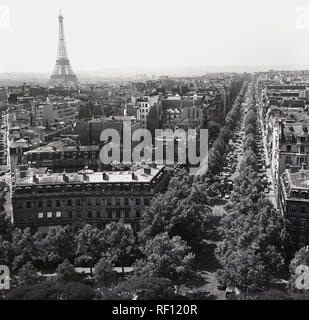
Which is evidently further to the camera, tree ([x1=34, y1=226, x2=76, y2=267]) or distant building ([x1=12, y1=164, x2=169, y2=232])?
distant building ([x1=12, y1=164, x2=169, y2=232])

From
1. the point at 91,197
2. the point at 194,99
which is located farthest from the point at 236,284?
the point at 194,99

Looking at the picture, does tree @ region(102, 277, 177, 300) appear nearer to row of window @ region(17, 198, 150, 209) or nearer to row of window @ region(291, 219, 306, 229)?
row of window @ region(291, 219, 306, 229)

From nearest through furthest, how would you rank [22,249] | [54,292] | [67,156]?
[54,292] → [22,249] → [67,156]

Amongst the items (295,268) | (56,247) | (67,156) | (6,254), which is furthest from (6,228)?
(295,268)

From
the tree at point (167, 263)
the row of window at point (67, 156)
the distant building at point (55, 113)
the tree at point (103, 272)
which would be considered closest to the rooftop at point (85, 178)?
the row of window at point (67, 156)

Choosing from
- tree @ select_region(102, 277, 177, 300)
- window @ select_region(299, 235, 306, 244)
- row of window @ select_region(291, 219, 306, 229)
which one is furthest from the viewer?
row of window @ select_region(291, 219, 306, 229)

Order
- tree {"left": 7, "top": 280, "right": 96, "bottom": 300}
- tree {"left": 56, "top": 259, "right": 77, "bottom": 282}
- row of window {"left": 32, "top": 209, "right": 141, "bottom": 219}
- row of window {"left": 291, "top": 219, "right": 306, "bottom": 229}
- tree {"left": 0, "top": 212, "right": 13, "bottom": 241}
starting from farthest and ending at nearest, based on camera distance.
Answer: row of window {"left": 32, "top": 209, "right": 141, "bottom": 219} < tree {"left": 0, "top": 212, "right": 13, "bottom": 241} < row of window {"left": 291, "top": 219, "right": 306, "bottom": 229} < tree {"left": 56, "top": 259, "right": 77, "bottom": 282} < tree {"left": 7, "top": 280, "right": 96, "bottom": 300}

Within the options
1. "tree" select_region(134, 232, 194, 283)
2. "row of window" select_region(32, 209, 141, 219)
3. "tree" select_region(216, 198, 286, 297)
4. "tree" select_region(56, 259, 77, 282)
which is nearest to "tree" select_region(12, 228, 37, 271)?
"tree" select_region(56, 259, 77, 282)

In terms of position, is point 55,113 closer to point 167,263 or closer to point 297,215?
point 297,215

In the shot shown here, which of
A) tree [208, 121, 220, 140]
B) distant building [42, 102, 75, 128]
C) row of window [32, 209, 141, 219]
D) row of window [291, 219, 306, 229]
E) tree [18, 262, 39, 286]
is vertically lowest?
tree [18, 262, 39, 286]
